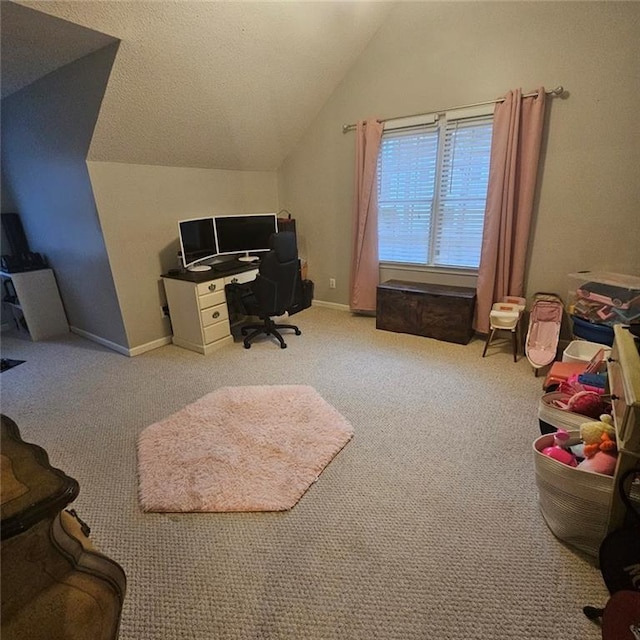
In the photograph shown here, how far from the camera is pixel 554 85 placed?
8.31 feet

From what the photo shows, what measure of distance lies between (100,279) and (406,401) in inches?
110

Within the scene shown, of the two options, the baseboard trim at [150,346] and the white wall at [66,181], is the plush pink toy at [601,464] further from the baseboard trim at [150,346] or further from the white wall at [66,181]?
the baseboard trim at [150,346]

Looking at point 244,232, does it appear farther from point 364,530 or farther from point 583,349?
point 583,349

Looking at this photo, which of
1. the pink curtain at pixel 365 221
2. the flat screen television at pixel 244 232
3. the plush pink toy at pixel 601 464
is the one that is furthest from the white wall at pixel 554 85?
the plush pink toy at pixel 601 464

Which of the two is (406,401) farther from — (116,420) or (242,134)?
(242,134)

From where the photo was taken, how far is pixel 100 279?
3.05 metres

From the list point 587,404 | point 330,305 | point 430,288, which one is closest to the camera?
point 587,404

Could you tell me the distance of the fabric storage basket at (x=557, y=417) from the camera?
1.49 metres

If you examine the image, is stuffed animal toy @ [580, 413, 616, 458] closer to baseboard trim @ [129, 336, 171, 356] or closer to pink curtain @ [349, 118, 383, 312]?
pink curtain @ [349, 118, 383, 312]

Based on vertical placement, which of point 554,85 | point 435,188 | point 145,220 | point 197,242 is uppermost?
point 554,85

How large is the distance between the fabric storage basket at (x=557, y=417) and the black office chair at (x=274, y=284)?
2076mm

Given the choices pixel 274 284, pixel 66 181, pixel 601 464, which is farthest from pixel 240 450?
pixel 66 181

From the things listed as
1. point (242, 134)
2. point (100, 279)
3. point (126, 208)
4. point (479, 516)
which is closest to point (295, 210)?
point (242, 134)

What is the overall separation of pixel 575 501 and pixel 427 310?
2.10 metres
